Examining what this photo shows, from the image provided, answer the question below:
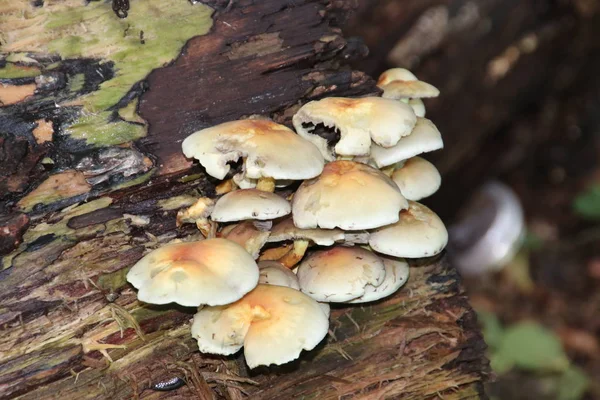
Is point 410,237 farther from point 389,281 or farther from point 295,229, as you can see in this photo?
point 295,229

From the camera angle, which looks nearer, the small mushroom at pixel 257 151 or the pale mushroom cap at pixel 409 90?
the small mushroom at pixel 257 151

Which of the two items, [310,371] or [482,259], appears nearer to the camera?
[310,371]

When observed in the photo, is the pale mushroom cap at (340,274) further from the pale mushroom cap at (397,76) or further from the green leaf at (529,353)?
the green leaf at (529,353)

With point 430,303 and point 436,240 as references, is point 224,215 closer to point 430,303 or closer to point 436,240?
point 436,240

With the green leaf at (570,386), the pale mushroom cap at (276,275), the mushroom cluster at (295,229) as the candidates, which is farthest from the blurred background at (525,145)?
the pale mushroom cap at (276,275)

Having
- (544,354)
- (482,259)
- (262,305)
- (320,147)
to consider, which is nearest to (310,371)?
(262,305)

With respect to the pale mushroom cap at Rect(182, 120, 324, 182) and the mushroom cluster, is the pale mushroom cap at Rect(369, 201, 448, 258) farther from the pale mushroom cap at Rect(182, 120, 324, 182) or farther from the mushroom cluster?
the pale mushroom cap at Rect(182, 120, 324, 182)
